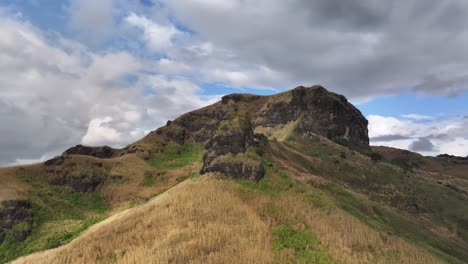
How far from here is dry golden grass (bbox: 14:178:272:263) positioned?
1819cm

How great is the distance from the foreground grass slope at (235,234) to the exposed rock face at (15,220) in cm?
3311

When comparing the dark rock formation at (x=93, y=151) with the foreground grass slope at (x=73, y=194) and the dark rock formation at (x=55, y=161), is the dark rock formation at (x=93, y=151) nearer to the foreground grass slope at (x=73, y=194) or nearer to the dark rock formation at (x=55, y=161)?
the foreground grass slope at (x=73, y=194)

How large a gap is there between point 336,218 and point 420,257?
5822 millimetres

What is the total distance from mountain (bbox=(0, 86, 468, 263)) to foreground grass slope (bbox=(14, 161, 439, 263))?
0.30 feet

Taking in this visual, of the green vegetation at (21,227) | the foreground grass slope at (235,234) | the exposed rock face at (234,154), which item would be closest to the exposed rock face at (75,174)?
the green vegetation at (21,227)

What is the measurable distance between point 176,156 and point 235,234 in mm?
80493

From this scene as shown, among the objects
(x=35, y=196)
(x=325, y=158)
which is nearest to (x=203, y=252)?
(x=35, y=196)

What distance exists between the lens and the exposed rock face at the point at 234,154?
101ft

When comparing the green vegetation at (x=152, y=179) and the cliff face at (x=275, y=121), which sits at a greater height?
the cliff face at (x=275, y=121)

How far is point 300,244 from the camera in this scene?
2147 centimetres

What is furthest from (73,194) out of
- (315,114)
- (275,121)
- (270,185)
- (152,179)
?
(315,114)

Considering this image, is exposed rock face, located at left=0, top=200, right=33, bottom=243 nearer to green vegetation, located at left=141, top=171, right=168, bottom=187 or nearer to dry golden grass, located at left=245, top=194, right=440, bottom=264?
green vegetation, located at left=141, top=171, right=168, bottom=187

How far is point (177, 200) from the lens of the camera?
25031 millimetres

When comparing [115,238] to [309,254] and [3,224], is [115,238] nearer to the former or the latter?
[309,254]
